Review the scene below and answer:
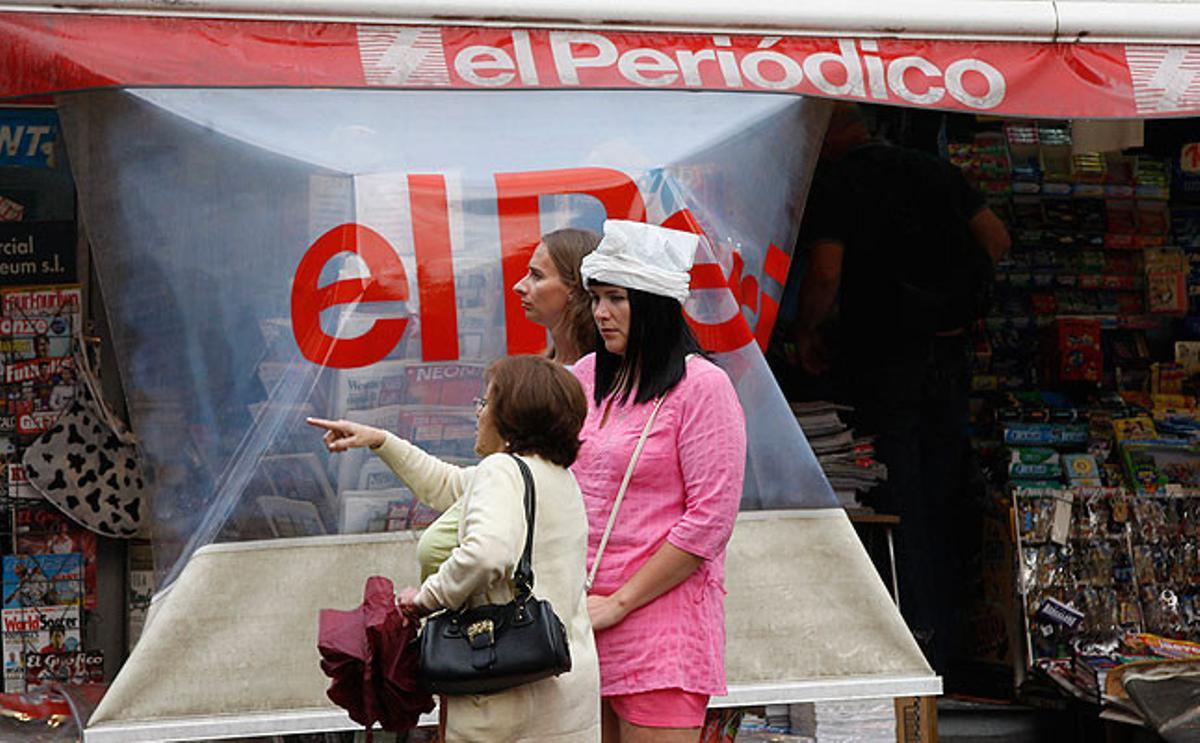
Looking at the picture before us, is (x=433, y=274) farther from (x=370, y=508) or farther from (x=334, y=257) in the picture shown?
(x=370, y=508)

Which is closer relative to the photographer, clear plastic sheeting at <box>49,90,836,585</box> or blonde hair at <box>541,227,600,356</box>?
blonde hair at <box>541,227,600,356</box>

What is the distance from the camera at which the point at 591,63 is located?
5.34 meters

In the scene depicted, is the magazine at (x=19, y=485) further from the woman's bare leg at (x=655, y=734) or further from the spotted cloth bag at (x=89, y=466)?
the woman's bare leg at (x=655, y=734)

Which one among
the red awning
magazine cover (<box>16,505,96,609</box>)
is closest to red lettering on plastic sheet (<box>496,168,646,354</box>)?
the red awning

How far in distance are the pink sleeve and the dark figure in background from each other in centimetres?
288

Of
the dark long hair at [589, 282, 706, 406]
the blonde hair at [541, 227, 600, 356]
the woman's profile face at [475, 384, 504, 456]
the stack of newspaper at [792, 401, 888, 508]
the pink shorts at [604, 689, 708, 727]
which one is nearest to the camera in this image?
the woman's profile face at [475, 384, 504, 456]

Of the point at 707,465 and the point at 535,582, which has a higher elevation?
the point at 707,465

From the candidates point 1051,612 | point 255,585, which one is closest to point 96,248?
point 255,585

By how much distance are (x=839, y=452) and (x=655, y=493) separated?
2.98 meters

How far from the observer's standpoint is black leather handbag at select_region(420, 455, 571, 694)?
3.68 m

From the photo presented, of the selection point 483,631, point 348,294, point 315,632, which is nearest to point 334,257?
point 348,294

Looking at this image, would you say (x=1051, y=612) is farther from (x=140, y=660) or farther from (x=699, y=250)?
(x=140, y=660)

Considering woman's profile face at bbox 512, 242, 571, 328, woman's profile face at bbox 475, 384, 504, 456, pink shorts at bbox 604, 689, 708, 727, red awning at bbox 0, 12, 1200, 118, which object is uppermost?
red awning at bbox 0, 12, 1200, 118

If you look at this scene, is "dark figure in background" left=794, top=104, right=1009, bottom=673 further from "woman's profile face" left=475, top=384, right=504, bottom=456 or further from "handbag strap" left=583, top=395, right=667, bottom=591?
"woman's profile face" left=475, top=384, right=504, bottom=456
